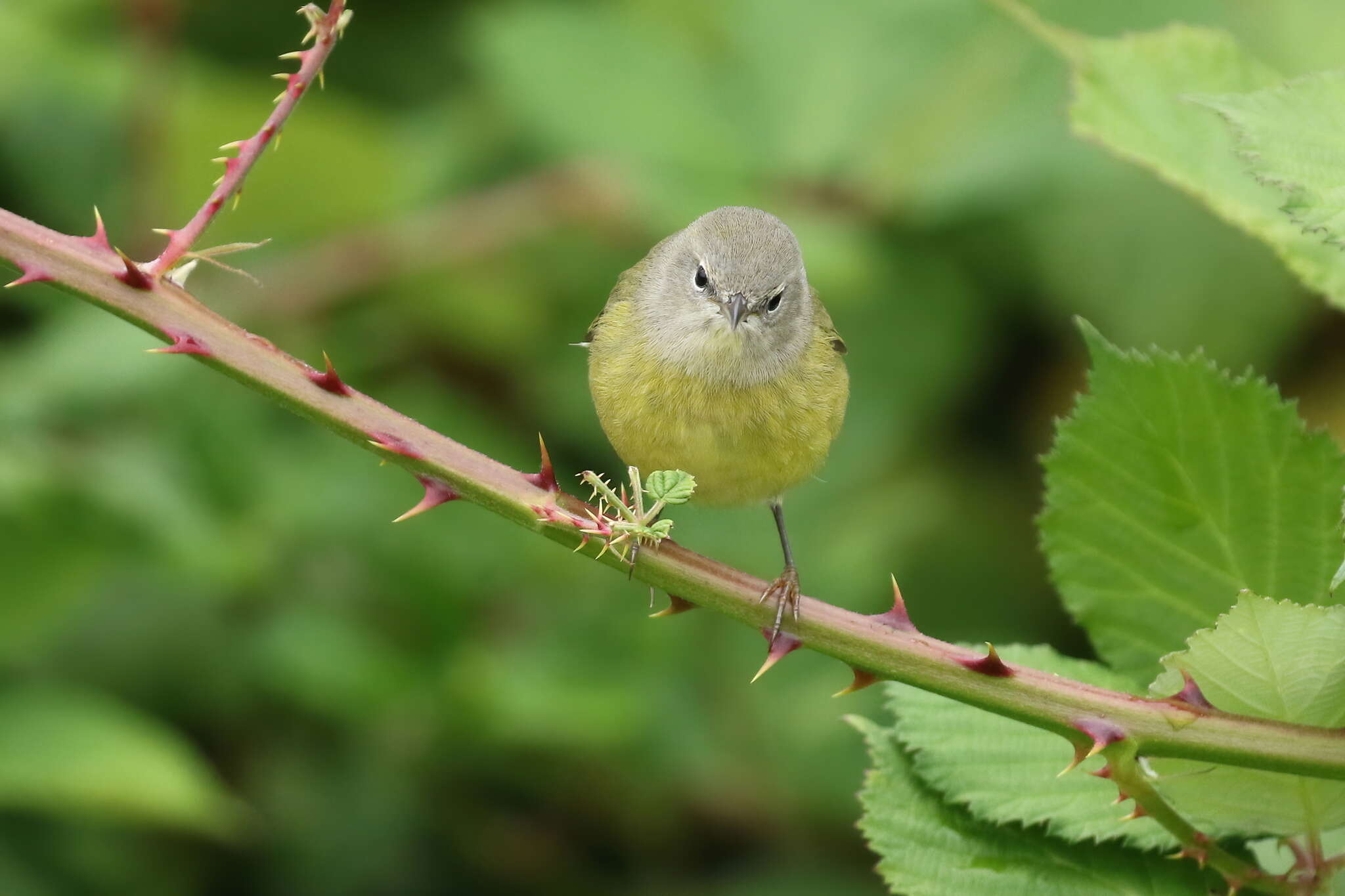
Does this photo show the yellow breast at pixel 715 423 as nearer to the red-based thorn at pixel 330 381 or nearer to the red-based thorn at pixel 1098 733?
the red-based thorn at pixel 330 381

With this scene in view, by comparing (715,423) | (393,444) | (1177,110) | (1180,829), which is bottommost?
(715,423)

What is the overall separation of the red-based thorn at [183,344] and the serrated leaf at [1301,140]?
4.22 feet

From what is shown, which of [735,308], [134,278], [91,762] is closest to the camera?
[134,278]

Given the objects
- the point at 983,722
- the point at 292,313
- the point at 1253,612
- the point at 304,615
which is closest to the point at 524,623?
the point at 304,615

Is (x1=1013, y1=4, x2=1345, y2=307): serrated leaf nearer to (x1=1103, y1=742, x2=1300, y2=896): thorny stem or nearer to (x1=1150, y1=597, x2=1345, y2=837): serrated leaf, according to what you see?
(x1=1150, y1=597, x2=1345, y2=837): serrated leaf

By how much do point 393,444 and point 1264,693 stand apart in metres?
1.12

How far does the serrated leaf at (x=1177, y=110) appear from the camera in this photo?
7.32 feet

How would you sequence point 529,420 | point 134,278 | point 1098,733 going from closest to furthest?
1. point 1098,733
2. point 134,278
3. point 529,420

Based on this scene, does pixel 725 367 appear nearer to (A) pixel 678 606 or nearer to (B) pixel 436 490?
(A) pixel 678 606

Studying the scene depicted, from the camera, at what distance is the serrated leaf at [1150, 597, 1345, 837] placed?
68.7 inches

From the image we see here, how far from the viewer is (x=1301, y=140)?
5.90 feet

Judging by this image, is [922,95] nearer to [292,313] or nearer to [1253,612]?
[292,313]

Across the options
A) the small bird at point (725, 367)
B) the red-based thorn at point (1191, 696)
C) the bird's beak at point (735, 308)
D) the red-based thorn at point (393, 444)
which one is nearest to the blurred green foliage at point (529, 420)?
the small bird at point (725, 367)

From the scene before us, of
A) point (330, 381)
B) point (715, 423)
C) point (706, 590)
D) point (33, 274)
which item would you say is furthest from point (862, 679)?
point (715, 423)
